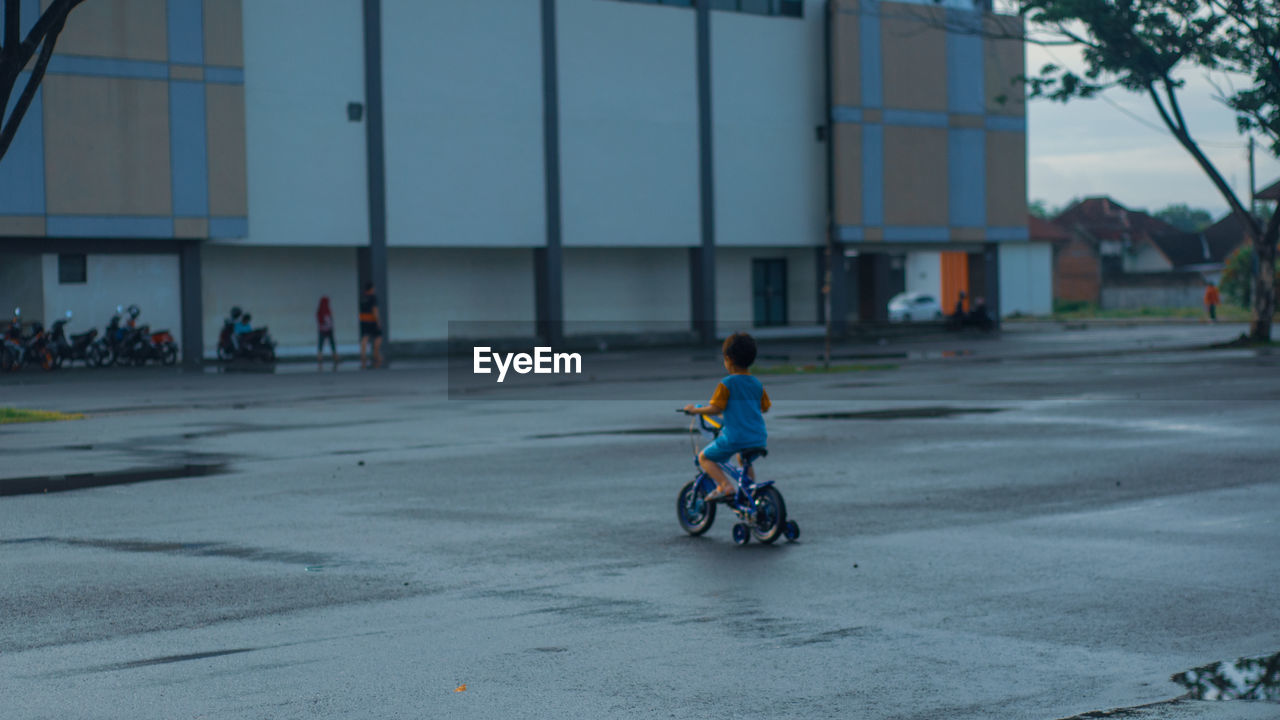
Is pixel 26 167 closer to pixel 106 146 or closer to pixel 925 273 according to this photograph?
pixel 106 146

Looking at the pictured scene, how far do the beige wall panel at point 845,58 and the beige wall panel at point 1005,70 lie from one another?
618 cm

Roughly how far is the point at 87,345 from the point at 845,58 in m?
27.8

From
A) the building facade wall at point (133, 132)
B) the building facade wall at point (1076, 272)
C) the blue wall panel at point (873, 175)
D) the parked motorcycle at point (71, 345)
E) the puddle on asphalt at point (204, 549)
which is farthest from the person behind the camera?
the building facade wall at point (1076, 272)

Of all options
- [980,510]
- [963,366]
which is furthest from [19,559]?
[963,366]

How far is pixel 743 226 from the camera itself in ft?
175

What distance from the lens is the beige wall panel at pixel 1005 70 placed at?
5866cm

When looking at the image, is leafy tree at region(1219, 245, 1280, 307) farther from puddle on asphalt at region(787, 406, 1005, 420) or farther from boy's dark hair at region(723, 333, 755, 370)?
boy's dark hair at region(723, 333, 755, 370)

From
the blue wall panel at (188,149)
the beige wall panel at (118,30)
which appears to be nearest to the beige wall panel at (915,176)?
the blue wall panel at (188,149)

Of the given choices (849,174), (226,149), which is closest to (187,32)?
(226,149)

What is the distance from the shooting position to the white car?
72.8 meters

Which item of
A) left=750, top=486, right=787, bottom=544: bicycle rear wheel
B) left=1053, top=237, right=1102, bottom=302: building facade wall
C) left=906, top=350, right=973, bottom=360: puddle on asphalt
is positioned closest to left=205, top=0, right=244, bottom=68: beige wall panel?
left=906, top=350, right=973, bottom=360: puddle on asphalt

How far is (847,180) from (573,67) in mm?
11071

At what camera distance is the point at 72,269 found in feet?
132

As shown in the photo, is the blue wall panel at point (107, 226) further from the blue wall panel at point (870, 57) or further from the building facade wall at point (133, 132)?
the blue wall panel at point (870, 57)
